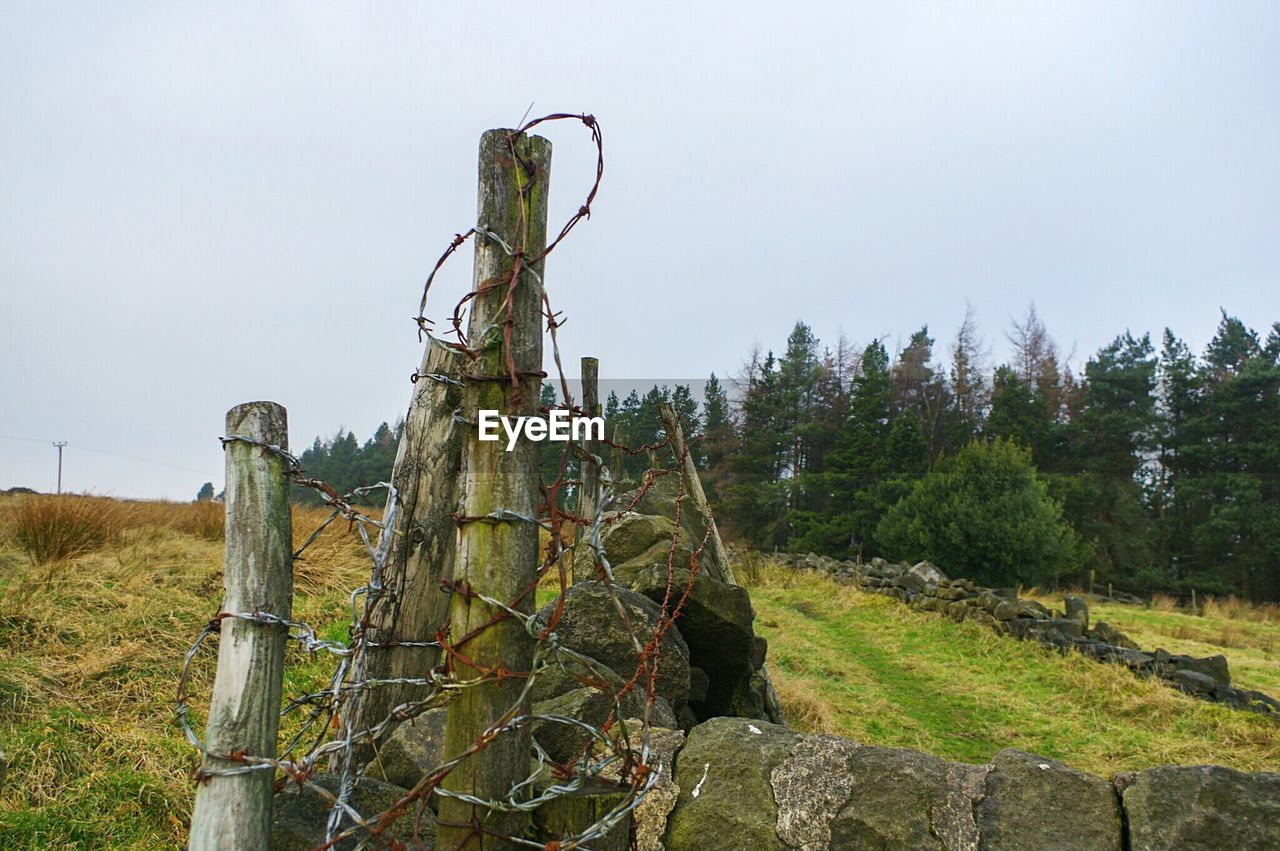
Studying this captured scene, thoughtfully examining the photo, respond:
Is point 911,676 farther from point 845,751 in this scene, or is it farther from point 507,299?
point 507,299

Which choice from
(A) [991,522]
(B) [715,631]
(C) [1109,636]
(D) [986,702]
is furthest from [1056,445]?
(B) [715,631]

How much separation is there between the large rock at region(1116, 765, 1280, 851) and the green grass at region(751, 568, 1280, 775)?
3.95 m

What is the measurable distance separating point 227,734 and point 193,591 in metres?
6.19

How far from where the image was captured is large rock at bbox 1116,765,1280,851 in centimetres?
281

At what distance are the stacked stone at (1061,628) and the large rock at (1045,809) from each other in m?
7.80

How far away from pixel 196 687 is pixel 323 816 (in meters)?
3.66

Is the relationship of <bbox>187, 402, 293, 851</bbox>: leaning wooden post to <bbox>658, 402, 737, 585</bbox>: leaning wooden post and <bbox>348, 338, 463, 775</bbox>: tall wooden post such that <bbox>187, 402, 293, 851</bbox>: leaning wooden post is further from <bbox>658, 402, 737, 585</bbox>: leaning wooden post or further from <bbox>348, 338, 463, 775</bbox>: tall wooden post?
<bbox>658, 402, 737, 585</bbox>: leaning wooden post

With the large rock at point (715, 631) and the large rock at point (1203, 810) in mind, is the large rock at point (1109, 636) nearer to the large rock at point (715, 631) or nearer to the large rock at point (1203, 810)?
the large rock at point (715, 631)

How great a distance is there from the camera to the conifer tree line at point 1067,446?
30.0 metres

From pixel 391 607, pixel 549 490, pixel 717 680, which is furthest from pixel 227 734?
pixel 717 680

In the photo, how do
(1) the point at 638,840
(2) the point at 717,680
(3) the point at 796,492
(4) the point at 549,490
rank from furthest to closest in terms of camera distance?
(3) the point at 796,492 → (2) the point at 717,680 → (1) the point at 638,840 → (4) the point at 549,490

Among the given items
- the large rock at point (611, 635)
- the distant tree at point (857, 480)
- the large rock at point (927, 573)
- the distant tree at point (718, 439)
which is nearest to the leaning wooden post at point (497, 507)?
the large rock at point (611, 635)

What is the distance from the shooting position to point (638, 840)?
3.03m

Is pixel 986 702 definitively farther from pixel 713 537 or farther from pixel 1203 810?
pixel 1203 810
